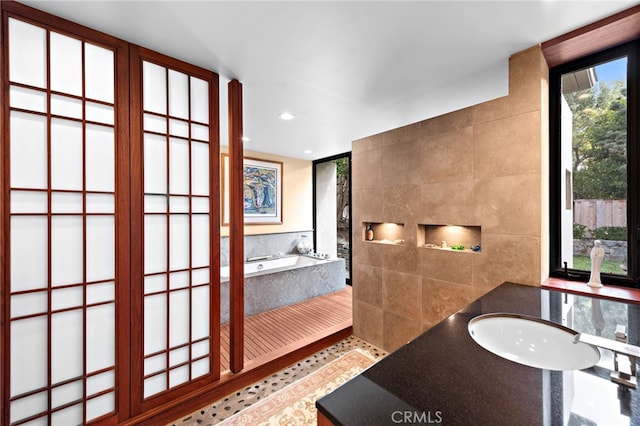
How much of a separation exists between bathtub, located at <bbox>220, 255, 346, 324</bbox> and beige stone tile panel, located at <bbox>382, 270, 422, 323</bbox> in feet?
5.25

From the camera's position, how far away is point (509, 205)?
6.04ft

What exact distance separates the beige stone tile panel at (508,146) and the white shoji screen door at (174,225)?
80.3 inches

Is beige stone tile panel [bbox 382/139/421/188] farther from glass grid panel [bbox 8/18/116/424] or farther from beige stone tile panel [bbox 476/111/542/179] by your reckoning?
glass grid panel [bbox 8/18/116/424]

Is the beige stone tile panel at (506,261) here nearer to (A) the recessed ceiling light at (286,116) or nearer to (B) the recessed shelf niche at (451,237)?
(B) the recessed shelf niche at (451,237)

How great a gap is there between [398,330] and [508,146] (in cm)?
185

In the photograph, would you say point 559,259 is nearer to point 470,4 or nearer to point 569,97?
point 569,97

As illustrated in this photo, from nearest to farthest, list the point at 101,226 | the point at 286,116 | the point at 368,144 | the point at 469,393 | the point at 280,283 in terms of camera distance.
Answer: the point at 469,393, the point at 101,226, the point at 368,144, the point at 286,116, the point at 280,283

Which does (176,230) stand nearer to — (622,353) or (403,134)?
(403,134)

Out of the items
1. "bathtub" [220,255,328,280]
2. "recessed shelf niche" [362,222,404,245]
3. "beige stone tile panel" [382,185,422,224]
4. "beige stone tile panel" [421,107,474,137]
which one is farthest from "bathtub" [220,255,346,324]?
"beige stone tile panel" [421,107,474,137]

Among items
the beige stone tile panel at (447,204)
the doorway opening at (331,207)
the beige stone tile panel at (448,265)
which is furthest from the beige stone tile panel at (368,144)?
the doorway opening at (331,207)

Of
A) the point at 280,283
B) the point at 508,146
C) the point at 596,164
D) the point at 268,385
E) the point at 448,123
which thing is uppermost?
the point at 448,123

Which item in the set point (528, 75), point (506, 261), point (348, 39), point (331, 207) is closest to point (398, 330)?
point (506, 261)

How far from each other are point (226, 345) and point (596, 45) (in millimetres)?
3833

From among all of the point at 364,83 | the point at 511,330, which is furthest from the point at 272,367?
the point at 364,83
